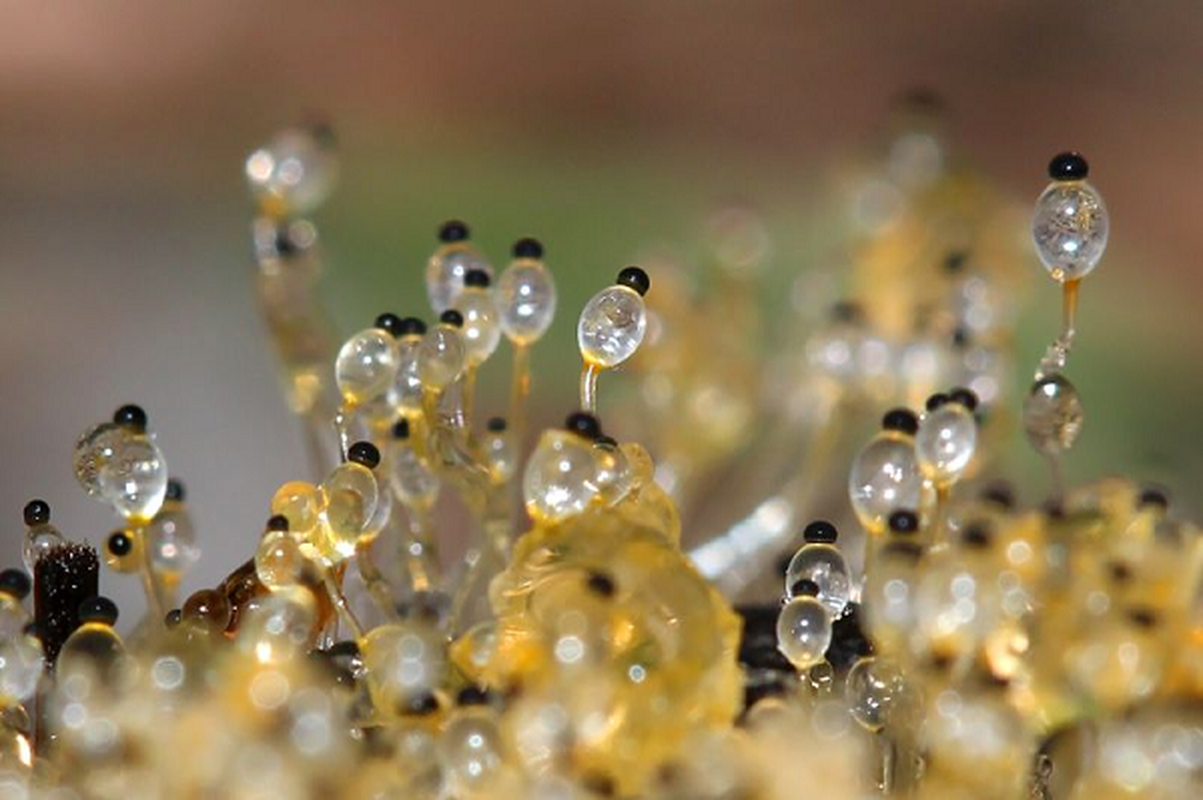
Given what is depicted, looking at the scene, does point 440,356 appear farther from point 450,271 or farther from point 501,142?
point 501,142

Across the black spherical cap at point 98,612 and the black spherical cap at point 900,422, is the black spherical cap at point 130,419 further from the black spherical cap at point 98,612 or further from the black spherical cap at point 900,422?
the black spherical cap at point 900,422

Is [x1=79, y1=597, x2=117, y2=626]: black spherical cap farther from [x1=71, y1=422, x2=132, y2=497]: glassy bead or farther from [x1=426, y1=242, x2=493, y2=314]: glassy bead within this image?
[x1=426, y1=242, x2=493, y2=314]: glassy bead

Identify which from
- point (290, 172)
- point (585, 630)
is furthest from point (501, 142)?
point (585, 630)

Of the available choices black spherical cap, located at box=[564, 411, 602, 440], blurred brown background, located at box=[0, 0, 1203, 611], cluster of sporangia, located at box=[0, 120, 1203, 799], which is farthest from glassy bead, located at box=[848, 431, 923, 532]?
blurred brown background, located at box=[0, 0, 1203, 611]

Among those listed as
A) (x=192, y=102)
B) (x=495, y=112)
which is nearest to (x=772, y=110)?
(x=495, y=112)

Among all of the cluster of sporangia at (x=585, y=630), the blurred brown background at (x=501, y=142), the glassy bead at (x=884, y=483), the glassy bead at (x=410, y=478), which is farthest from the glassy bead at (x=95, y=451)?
the blurred brown background at (x=501, y=142)

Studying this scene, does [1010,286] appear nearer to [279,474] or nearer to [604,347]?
[604,347]
